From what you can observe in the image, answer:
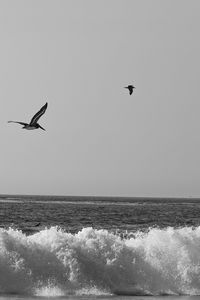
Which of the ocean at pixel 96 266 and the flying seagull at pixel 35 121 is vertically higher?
the flying seagull at pixel 35 121

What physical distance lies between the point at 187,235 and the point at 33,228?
22181 mm

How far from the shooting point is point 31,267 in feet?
83.9

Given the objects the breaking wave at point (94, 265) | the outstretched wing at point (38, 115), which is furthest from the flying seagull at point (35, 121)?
the breaking wave at point (94, 265)

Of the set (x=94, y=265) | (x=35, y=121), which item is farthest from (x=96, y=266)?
(x=35, y=121)

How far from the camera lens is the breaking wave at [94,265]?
2519 cm

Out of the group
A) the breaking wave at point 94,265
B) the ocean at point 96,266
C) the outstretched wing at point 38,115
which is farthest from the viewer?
the breaking wave at point 94,265

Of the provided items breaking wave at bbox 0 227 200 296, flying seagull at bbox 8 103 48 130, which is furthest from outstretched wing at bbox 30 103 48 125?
breaking wave at bbox 0 227 200 296

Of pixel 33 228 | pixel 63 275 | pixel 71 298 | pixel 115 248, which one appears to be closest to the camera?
pixel 71 298

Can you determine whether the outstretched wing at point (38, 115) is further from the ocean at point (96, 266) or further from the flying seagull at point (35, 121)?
the ocean at point (96, 266)

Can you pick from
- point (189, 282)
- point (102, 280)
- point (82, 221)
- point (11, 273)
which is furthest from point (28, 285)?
point (82, 221)

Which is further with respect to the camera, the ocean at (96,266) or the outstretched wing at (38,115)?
the ocean at (96,266)

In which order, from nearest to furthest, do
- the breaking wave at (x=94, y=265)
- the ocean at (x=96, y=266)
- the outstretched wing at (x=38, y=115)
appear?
1. the outstretched wing at (x=38, y=115)
2. the ocean at (x=96, y=266)
3. the breaking wave at (x=94, y=265)

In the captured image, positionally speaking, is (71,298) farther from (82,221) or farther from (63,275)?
(82,221)

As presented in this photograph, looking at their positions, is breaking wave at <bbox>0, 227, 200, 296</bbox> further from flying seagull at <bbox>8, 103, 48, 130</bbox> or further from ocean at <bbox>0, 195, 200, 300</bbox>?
flying seagull at <bbox>8, 103, 48, 130</bbox>
